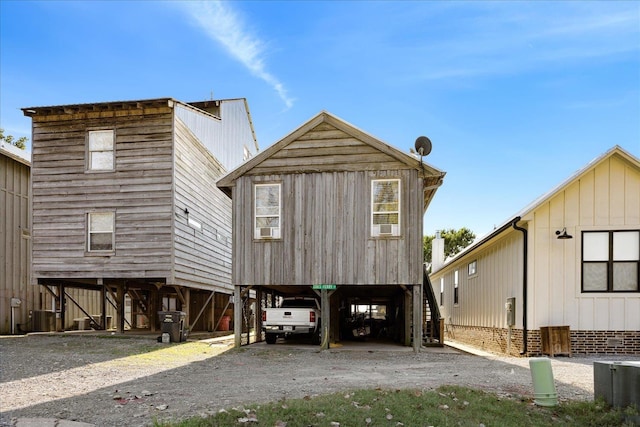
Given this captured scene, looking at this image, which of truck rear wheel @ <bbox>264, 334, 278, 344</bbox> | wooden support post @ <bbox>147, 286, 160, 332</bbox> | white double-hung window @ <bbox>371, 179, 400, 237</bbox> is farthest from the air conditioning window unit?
wooden support post @ <bbox>147, 286, 160, 332</bbox>

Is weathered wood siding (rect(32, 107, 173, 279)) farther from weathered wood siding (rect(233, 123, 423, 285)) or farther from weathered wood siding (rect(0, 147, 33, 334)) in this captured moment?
weathered wood siding (rect(0, 147, 33, 334))

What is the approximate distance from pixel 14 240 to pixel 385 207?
51.9 feet

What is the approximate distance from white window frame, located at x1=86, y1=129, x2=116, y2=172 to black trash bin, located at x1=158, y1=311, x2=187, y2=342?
5.38m

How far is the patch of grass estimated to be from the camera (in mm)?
6438

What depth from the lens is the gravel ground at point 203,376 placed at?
7375 millimetres

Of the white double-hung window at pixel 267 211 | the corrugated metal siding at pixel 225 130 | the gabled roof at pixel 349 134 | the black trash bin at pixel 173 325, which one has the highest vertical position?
the corrugated metal siding at pixel 225 130

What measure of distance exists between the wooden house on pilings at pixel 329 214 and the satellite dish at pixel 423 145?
8.5 inches

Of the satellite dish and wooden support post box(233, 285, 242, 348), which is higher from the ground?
the satellite dish

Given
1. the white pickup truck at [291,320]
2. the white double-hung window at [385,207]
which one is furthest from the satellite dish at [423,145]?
the white pickup truck at [291,320]

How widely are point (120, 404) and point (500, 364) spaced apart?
824cm

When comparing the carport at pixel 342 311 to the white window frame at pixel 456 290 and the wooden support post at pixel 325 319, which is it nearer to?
the wooden support post at pixel 325 319

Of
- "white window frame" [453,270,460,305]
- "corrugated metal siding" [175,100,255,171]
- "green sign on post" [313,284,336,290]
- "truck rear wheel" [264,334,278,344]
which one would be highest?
"corrugated metal siding" [175,100,255,171]

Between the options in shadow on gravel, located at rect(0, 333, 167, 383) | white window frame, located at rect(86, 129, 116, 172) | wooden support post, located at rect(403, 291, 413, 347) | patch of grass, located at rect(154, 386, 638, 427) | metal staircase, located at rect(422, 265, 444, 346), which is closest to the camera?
patch of grass, located at rect(154, 386, 638, 427)

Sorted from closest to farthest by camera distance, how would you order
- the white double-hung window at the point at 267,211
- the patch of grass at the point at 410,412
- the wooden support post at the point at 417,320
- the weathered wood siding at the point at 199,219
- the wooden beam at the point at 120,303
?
the patch of grass at the point at 410,412 → the wooden support post at the point at 417,320 → the white double-hung window at the point at 267,211 → the weathered wood siding at the point at 199,219 → the wooden beam at the point at 120,303
